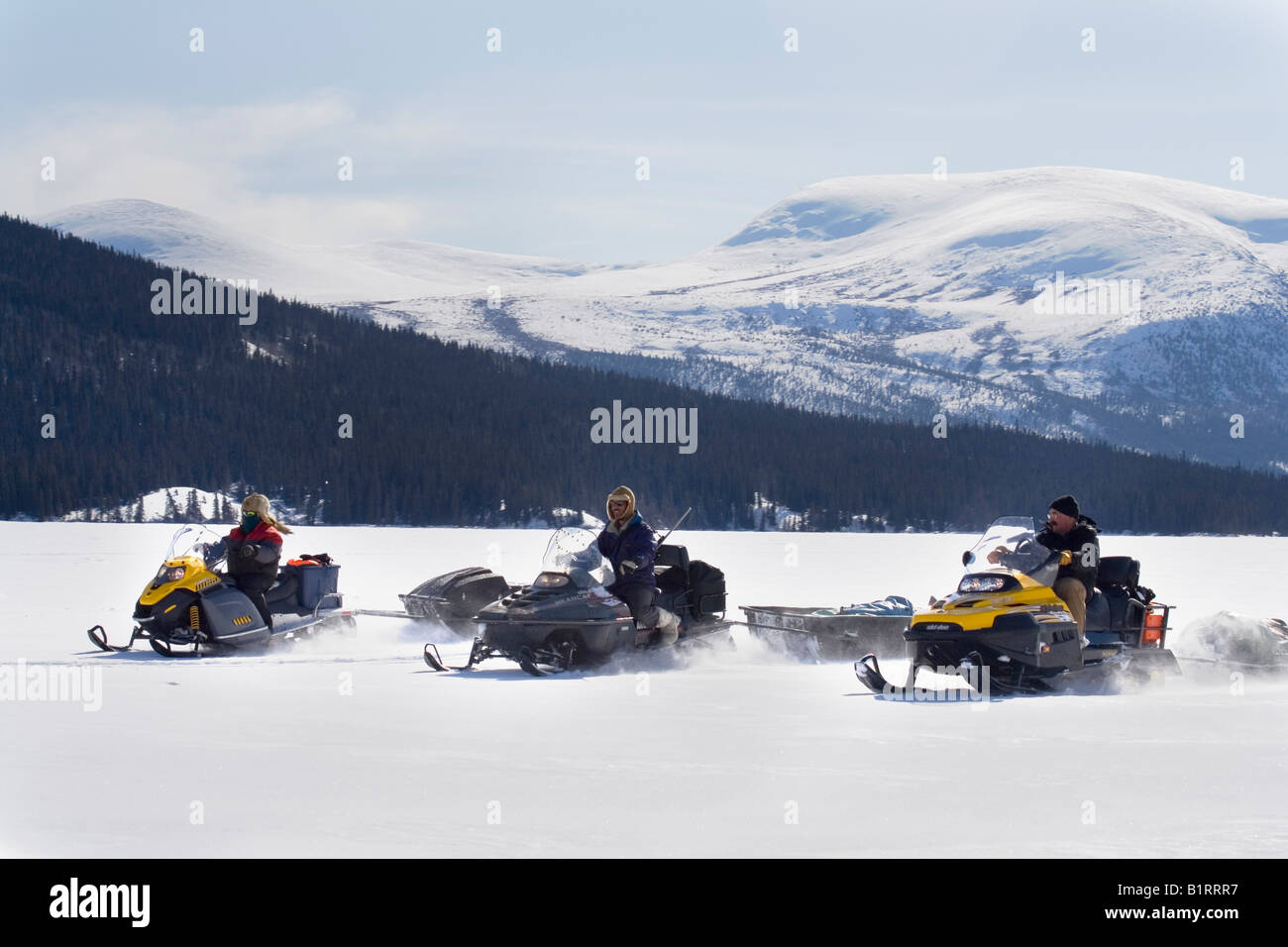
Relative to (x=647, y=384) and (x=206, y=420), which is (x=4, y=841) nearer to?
(x=206, y=420)

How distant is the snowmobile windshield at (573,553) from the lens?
15.2 m

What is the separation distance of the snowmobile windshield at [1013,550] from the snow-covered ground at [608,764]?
1.21m

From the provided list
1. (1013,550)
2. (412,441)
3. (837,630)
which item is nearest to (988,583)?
(1013,550)

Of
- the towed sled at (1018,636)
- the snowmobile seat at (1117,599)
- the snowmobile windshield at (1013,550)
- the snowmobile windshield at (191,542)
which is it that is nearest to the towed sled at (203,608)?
the snowmobile windshield at (191,542)

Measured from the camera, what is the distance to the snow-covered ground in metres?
7.84

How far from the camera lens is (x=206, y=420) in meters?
108

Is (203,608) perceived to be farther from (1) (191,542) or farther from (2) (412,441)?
(2) (412,441)

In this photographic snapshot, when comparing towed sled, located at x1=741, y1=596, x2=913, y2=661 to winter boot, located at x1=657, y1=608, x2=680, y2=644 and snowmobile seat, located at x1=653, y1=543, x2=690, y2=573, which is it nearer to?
snowmobile seat, located at x1=653, y1=543, x2=690, y2=573

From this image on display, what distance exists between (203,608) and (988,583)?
25.4 feet

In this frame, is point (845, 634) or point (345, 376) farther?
point (345, 376)

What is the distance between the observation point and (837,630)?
16.5 metres
